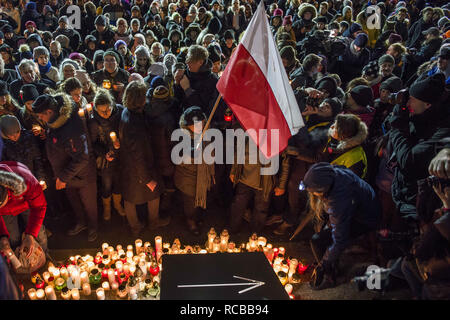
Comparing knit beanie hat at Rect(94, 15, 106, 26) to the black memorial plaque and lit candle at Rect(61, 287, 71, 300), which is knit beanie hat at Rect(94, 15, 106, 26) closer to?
lit candle at Rect(61, 287, 71, 300)

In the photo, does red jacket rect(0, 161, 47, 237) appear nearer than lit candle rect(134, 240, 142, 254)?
Yes

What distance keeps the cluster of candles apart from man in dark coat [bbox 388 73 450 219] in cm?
146

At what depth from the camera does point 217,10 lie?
10281 mm

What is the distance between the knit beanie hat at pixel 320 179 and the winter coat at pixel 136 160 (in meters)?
2.02

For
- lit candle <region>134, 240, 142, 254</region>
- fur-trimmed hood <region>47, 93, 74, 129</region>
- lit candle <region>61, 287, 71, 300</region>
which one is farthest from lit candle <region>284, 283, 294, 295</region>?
fur-trimmed hood <region>47, 93, 74, 129</region>

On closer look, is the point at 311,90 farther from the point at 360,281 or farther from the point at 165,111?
the point at 360,281

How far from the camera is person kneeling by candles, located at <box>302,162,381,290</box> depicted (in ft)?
10.1

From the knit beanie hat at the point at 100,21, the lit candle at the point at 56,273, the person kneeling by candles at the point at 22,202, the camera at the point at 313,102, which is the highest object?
the knit beanie hat at the point at 100,21

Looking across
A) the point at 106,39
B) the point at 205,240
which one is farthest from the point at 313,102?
the point at 106,39

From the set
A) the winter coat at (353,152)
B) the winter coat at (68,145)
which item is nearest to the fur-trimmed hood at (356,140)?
the winter coat at (353,152)

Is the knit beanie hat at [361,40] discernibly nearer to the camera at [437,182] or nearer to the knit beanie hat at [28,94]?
the camera at [437,182]

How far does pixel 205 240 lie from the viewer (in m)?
4.57

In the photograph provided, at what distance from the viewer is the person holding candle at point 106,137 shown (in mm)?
3943

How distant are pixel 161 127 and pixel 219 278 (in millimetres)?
2194
